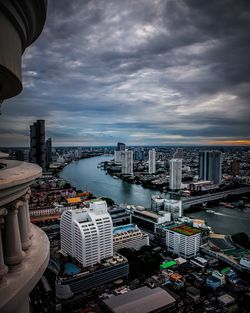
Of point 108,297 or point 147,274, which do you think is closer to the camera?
point 108,297

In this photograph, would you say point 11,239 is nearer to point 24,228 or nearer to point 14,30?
point 24,228

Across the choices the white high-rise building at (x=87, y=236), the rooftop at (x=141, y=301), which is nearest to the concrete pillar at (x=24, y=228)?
the rooftop at (x=141, y=301)

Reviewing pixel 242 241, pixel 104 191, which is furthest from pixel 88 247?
pixel 104 191

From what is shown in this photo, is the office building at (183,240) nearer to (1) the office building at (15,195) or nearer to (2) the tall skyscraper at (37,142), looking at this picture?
(1) the office building at (15,195)

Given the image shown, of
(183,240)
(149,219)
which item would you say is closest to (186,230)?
(183,240)

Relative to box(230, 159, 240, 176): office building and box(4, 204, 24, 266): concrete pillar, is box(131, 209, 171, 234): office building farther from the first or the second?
box(230, 159, 240, 176): office building

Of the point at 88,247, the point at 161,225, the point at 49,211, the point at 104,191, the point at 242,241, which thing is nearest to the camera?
the point at 88,247

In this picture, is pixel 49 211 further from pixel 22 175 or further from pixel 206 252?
pixel 22 175
